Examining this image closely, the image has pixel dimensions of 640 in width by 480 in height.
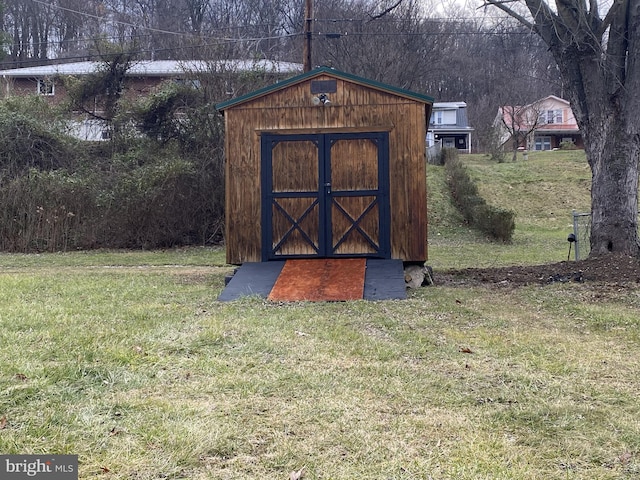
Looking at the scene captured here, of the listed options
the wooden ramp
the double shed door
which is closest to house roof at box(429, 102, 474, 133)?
the double shed door

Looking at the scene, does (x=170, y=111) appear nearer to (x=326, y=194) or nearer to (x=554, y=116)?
(x=326, y=194)

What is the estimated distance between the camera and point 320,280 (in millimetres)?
8180

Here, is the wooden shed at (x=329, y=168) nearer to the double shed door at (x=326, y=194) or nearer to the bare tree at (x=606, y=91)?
the double shed door at (x=326, y=194)

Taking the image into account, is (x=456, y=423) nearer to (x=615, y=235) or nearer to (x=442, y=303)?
(x=442, y=303)

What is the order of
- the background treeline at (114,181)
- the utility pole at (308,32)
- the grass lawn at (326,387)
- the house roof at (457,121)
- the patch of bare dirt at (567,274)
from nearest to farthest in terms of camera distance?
the grass lawn at (326,387) < the patch of bare dirt at (567,274) < the background treeline at (114,181) < the utility pole at (308,32) < the house roof at (457,121)

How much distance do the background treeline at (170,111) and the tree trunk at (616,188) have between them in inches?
123

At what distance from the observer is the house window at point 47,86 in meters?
24.8

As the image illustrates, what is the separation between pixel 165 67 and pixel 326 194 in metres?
21.3

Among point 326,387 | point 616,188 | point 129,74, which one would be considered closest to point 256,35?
point 129,74

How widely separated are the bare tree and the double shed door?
3089 millimetres

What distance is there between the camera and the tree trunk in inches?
356

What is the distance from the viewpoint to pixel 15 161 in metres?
18.0

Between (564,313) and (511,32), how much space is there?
6945mm

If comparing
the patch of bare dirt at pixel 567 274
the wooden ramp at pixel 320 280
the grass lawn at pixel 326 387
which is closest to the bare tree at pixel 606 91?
the patch of bare dirt at pixel 567 274
